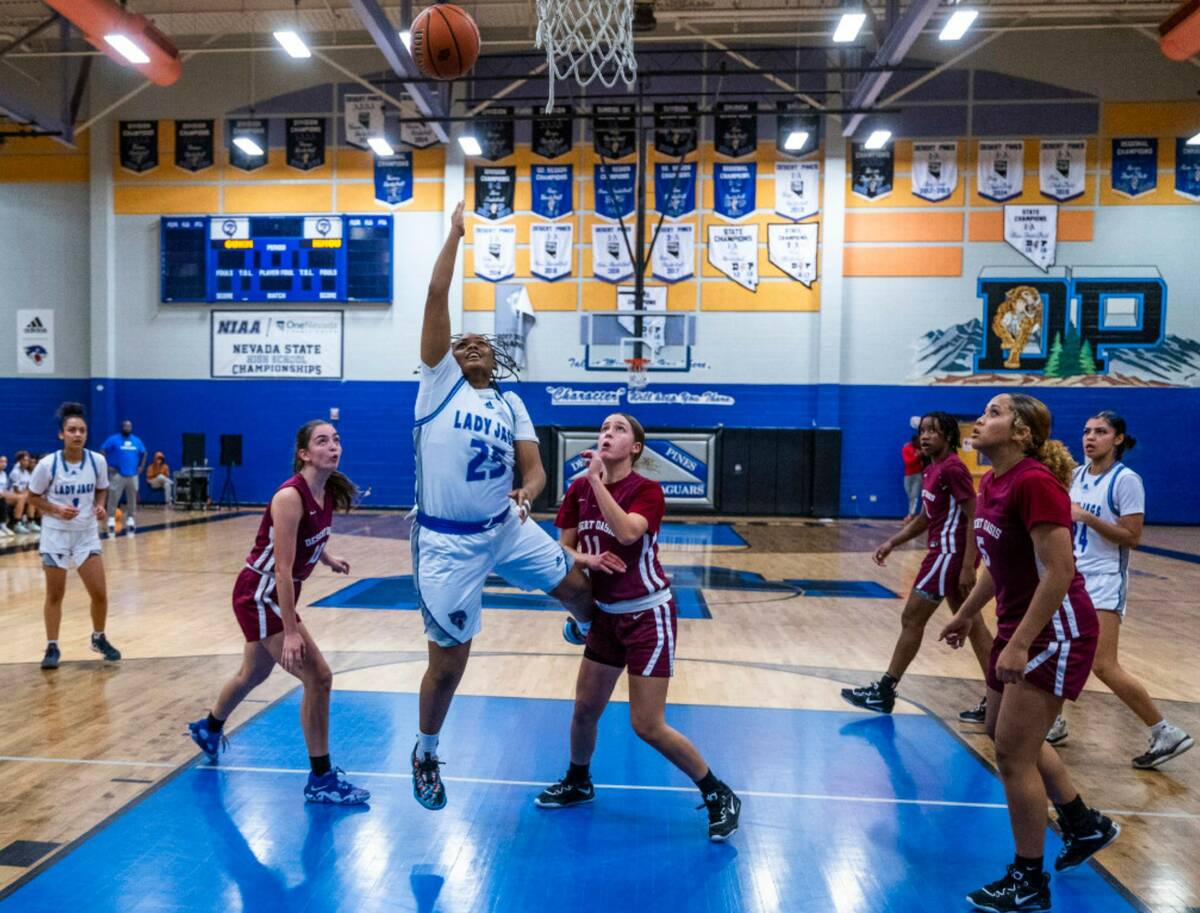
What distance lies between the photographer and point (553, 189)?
17656 mm

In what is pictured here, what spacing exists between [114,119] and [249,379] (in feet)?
19.3

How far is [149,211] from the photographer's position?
1839 centimetres

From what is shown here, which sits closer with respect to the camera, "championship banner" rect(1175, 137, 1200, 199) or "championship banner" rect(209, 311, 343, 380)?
"championship banner" rect(1175, 137, 1200, 199)

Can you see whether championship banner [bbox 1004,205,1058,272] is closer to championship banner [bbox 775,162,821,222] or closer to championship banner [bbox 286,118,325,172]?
championship banner [bbox 775,162,821,222]

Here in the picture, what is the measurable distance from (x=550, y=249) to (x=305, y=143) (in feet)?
17.5

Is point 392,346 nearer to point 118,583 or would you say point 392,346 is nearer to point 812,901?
point 118,583

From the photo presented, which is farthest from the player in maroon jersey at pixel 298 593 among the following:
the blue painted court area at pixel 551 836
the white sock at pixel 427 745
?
the white sock at pixel 427 745

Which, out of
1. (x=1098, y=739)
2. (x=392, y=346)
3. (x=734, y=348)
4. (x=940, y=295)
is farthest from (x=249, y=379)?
(x=1098, y=739)

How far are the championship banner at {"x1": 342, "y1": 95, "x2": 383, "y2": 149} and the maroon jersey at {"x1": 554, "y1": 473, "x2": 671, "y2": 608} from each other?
53.4ft

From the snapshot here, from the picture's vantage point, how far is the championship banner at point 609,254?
1748 centimetres

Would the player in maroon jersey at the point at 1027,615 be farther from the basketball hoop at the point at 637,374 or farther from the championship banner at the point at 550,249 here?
the championship banner at the point at 550,249

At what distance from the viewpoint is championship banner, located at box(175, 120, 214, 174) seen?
18.3m

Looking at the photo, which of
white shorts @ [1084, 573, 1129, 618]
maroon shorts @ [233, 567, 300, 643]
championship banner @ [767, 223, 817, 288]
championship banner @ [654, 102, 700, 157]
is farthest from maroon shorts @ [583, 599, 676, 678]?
championship banner @ [654, 102, 700, 157]

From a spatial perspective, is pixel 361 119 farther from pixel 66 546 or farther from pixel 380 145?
pixel 66 546
